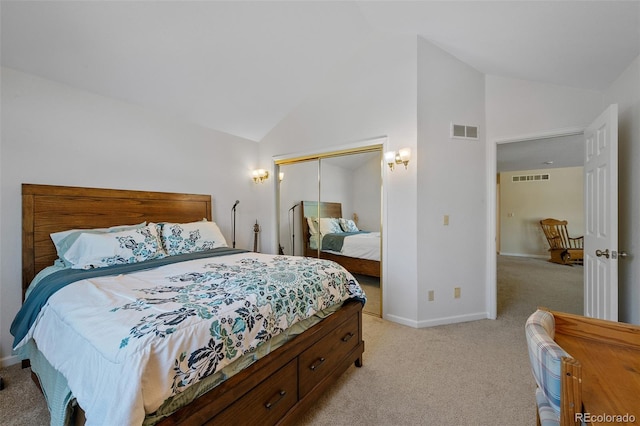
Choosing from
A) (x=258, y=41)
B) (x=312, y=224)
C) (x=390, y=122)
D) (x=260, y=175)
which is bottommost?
(x=312, y=224)

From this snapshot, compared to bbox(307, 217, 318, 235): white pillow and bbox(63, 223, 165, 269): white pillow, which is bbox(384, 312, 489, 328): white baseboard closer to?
bbox(307, 217, 318, 235): white pillow

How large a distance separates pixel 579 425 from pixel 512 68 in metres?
3.30

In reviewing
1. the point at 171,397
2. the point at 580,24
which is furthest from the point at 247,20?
the point at 171,397

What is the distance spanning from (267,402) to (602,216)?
9.39 feet

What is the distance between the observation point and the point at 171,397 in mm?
946

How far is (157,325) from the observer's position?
0.98 m

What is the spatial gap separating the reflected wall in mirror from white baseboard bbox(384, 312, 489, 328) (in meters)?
0.23

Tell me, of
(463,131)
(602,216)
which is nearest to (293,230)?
(463,131)

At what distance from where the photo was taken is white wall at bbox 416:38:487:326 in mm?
2854

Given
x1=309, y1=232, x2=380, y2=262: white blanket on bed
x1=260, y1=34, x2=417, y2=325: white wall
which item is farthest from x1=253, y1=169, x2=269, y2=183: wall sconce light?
x1=309, y1=232, x2=380, y2=262: white blanket on bed

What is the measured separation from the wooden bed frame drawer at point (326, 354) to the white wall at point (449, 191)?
4.02ft

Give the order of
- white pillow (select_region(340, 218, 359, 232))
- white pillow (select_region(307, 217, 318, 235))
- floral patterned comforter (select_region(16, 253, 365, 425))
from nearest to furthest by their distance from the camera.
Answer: floral patterned comforter (select_region(16, 253, 365, 425)) < white pillow (select_region(340, 218, 359, 232)) < white pillow (select_region(307, 217, 318, 235))

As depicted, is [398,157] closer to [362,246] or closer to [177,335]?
[362,246]

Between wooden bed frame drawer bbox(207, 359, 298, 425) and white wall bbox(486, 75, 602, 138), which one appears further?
white wall bbox(486, 75, 602, 138)
